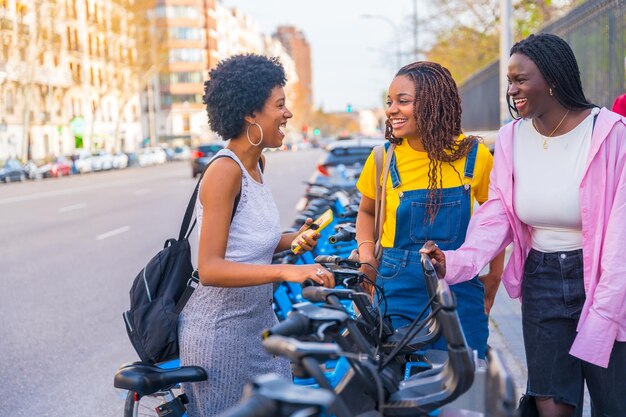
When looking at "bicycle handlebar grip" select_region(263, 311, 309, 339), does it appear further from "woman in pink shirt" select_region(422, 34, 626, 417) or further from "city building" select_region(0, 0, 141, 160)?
"city building" select_region(0, 0, 141, 160)

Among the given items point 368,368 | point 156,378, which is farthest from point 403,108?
point 368,368

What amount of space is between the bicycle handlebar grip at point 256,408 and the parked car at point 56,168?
49005 millimetres

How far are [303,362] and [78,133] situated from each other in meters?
74.5

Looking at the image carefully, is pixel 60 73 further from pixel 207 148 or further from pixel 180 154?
pixel 207 148

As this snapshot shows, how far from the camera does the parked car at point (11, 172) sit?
4419 cm

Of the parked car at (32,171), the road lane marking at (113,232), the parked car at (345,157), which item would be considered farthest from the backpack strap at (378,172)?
the parked car at (32,171)

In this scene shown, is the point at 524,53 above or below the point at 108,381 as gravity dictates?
above

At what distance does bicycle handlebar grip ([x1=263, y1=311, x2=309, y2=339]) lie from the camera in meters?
1.98

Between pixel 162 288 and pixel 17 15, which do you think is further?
pixel 17 15

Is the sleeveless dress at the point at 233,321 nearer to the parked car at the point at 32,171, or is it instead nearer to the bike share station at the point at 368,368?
Result: the bike share station at the point at 368,368

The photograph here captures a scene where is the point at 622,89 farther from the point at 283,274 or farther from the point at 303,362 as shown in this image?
the point at 303,362

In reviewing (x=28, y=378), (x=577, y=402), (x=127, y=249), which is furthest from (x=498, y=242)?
(x=127, y=249)

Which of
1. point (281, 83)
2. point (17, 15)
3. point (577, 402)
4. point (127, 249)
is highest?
point (17, 15)

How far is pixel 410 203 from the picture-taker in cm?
348
